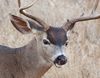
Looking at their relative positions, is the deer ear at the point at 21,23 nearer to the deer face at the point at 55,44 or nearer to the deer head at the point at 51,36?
the deer head at the point at 51,36

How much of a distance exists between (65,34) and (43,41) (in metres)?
0.33

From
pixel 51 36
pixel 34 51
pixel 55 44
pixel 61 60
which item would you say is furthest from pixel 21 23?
pixel 61 60

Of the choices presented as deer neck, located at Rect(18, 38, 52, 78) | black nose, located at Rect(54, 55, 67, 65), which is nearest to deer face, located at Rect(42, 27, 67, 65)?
black nose, located at Rect(54, 55, 67, 65)

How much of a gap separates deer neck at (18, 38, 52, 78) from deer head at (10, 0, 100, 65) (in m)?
0.12

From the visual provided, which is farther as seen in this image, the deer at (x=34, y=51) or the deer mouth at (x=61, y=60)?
the deer at (x=34, y=51)

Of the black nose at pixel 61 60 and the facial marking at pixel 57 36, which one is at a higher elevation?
the facial marking at pixel 57 36

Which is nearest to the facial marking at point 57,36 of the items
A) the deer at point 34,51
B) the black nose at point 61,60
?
the deer at point 34,51

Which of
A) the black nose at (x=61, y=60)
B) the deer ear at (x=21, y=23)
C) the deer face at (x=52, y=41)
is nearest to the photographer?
the black nose at (x=61, y=60)

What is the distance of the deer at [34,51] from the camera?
830cm

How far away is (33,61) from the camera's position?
8.50 meters

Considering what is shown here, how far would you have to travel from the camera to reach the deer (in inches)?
327

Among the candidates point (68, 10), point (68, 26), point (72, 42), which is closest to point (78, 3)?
point (68, 10)

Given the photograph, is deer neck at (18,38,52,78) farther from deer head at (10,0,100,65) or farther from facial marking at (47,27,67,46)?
facial marking at (47,27,67,46)

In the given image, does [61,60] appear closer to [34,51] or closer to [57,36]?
[57,36]
